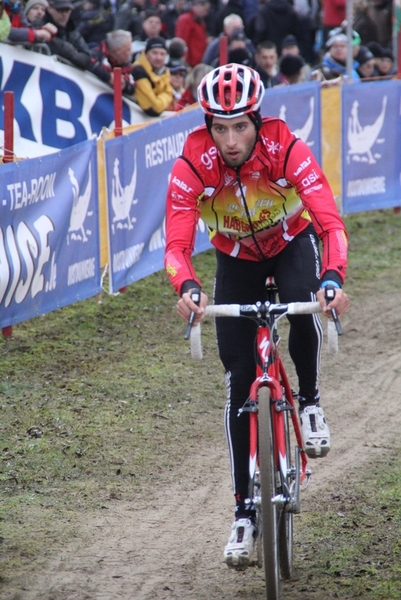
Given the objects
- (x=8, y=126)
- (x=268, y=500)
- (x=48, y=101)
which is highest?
(x=48, y=101)

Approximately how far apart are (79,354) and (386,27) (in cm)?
1154

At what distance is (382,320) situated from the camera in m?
9.55

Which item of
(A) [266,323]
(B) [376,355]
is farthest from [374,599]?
(B) [376,355]

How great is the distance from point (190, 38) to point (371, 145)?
176 inches

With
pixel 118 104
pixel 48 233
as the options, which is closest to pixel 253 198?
pixel 48 233

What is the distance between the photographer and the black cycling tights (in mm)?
4477

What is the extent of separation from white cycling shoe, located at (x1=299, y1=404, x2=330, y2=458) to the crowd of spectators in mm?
6571

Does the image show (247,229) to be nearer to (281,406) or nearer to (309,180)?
(309,180)

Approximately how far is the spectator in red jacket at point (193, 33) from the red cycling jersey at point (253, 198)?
12232 millimetres

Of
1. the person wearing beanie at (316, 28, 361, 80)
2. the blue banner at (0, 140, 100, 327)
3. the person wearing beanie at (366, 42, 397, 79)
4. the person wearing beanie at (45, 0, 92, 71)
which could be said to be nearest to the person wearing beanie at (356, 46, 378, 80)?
the person wearing beanie at (316, 28, 361, 80)

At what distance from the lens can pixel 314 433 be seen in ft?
15.4

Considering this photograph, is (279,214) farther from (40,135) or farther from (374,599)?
(40,135)

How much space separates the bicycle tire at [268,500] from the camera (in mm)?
3914

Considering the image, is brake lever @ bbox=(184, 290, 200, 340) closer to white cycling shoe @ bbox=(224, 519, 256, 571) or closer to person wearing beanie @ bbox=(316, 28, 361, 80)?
white cycling shoe @ bbox=(224, 519, 256, 571)
